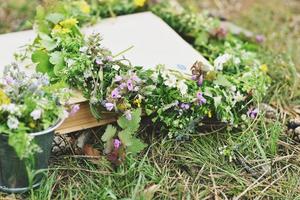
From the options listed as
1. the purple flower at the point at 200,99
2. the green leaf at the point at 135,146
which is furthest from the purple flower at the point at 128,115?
the purple flower at the point at 200,99

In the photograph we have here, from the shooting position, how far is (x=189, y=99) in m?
2.52

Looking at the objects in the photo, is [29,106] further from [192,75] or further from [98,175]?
[192,75]

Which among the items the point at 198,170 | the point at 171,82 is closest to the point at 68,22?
the point at 171,82

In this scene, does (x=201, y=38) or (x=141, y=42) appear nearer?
(x=141, y=42)

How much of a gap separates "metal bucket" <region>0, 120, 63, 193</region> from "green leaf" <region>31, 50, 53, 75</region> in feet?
1.62

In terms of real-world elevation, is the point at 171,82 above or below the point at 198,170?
above

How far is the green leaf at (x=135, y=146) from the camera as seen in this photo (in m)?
2.39

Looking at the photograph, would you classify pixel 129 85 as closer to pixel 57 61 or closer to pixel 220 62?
pixel 57 61

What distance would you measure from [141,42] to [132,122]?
73 centimetres

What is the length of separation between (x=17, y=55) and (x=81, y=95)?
483mm

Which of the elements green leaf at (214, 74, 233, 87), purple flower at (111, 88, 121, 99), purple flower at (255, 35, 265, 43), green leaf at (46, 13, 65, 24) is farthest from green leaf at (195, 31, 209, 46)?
purple flower at (111, 88, 121, 99)

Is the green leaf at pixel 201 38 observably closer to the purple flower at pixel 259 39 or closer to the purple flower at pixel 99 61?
the purple flower at pixel 259 39

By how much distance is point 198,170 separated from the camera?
250 centimetres

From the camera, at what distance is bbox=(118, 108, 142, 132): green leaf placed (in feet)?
7.95
